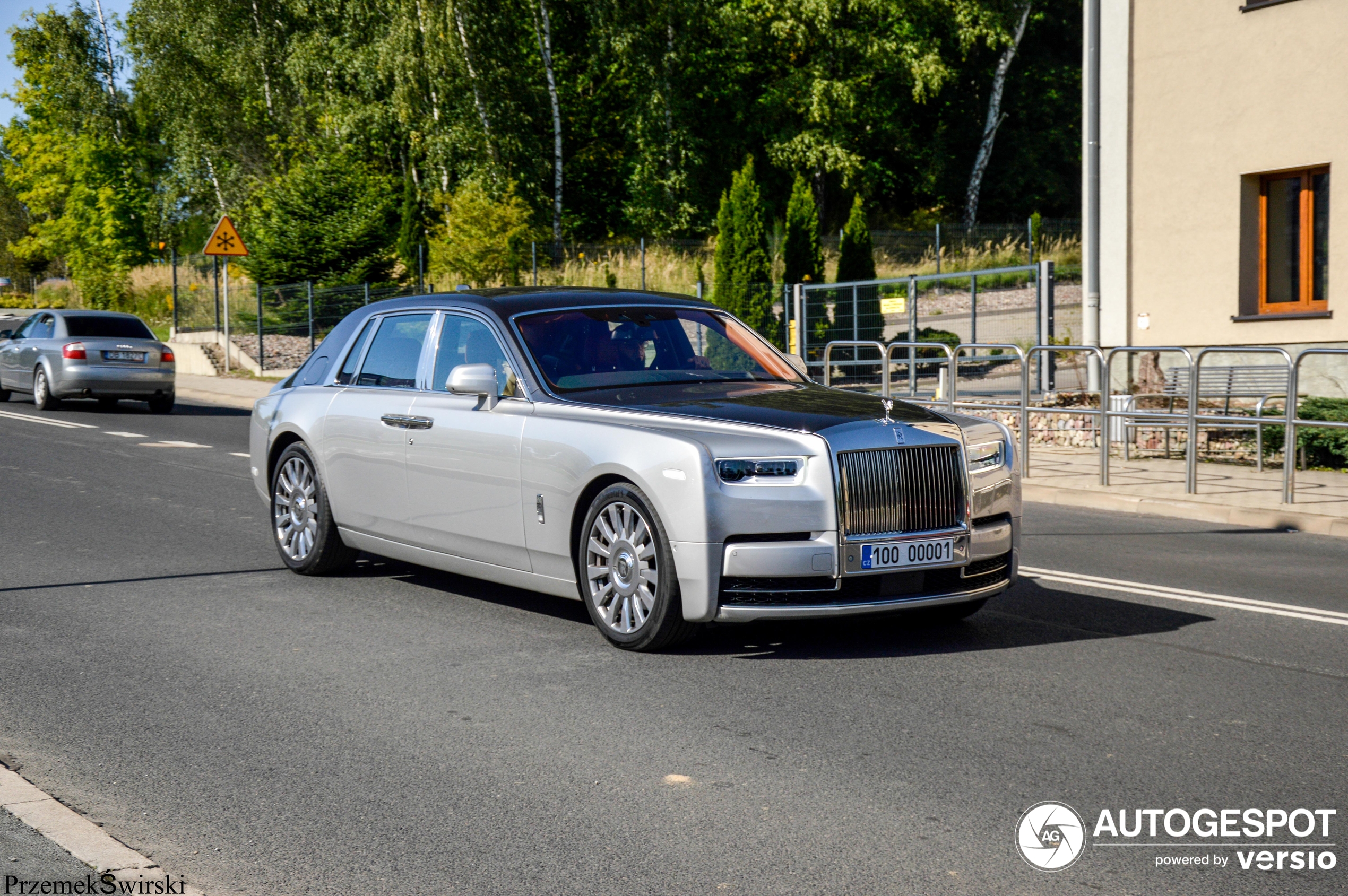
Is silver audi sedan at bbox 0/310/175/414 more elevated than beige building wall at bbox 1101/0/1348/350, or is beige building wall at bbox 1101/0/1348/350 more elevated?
beige building wall at bbox 1101/0/1348/350

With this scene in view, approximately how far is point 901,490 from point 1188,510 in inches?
257

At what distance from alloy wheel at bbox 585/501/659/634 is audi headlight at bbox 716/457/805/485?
0.46 meters

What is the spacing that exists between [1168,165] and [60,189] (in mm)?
64070

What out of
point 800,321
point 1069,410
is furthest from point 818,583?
point 800,321

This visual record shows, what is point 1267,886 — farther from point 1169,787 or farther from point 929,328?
point 929,328

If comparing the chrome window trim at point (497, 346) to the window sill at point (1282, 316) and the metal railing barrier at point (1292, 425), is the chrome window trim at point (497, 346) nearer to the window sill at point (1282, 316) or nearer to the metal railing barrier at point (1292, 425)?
the metal railing barrier at point (1292, 425)

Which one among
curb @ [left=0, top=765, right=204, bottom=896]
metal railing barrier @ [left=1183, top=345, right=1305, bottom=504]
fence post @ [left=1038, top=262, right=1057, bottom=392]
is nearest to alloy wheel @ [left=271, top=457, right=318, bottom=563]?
curb @ [left=0, top=765, right=204, bottom=896]

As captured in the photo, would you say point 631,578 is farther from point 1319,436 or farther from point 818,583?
point 1319,436

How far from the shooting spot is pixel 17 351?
2353 cm

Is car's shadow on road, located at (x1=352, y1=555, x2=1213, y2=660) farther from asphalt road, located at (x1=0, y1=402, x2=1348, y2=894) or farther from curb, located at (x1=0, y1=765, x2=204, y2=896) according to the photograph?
curb, located at (x1=0, y1=765, x2=204, y2=896)

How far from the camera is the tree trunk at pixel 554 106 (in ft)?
143

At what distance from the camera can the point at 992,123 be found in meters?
53.2

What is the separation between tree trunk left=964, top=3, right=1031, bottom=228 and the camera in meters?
50.8

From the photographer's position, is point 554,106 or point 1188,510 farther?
point 554,106
